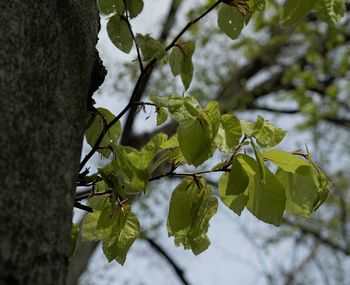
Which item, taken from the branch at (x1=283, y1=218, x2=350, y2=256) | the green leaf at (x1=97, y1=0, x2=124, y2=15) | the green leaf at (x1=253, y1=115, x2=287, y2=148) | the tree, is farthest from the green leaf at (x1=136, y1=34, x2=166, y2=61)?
the branch at (x1=283, y1=218, x2=350, y2=256)

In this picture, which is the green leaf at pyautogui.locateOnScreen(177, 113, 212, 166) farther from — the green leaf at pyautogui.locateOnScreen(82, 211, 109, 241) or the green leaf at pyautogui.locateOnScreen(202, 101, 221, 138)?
the green leaf at pyautogui.locateOnScreen(82, 211, 109, 241)

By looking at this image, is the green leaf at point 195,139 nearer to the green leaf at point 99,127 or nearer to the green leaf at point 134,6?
the green leaf at point 99,127

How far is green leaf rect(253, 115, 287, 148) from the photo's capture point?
3.03 feet

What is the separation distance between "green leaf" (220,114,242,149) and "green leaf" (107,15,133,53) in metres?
0.30

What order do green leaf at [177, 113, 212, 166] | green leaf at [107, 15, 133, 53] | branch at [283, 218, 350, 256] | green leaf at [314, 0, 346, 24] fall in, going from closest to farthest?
green leaf at [177, 113, 212, 166]
green leaf at [107, 15, 133, 53]
green leaf at [314, 0, 346, 24]
branch at [283, 218, 350, 256]

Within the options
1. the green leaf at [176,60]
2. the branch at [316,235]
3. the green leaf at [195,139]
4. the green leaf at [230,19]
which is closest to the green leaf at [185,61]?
the green leaf at [176,60]

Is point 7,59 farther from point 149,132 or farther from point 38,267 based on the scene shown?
point 149,132

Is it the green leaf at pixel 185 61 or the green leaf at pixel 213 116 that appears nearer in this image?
the green leaf at pixel 213 116

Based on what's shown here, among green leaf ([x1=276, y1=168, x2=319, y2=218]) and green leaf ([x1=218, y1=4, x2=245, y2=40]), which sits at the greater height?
green leaf ([x1=218, y1=4, x2=245, y2=40])

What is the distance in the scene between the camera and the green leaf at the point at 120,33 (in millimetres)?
1089

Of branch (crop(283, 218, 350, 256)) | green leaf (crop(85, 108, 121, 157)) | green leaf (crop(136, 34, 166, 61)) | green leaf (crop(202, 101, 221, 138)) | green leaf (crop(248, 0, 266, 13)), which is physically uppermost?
branch (crop(283, 218, 350, 256))

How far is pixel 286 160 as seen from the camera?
949mm

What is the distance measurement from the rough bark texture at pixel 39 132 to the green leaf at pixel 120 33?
1.12 feet

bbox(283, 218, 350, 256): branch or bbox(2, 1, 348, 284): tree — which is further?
bbox(283, 218, 350, 256): branch
